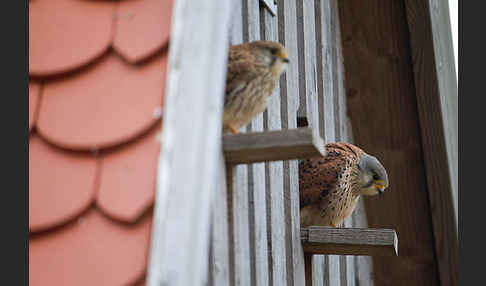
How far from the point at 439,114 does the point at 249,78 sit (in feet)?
8.13

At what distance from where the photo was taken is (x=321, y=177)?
2965 millimetres

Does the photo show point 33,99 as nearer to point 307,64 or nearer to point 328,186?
point 328,186

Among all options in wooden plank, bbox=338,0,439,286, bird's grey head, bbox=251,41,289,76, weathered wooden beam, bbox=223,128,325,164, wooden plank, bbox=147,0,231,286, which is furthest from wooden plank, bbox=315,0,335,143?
wooden plank, bbox=147,0,231,286

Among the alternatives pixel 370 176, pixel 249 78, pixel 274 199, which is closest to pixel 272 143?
pixel 249 78

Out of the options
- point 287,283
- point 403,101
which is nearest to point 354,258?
point 403,101

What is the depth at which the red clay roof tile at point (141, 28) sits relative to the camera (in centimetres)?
122

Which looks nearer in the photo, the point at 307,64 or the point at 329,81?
the point at 307,64

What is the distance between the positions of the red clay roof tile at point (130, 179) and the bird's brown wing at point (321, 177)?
6.11 ft

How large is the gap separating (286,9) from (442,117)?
1517 mm

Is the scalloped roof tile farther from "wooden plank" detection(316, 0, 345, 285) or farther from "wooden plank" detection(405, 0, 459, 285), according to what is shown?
"wooden plank" detection(405, 0, 459, 285)

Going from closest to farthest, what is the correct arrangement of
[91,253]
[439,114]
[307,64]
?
[91,253], [307,64], [439,114]

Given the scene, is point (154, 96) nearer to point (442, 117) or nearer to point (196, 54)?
point (196, 54)

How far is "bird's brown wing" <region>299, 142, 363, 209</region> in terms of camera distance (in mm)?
2951

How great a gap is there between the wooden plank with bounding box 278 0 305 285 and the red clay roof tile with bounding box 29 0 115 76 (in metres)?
1.41
